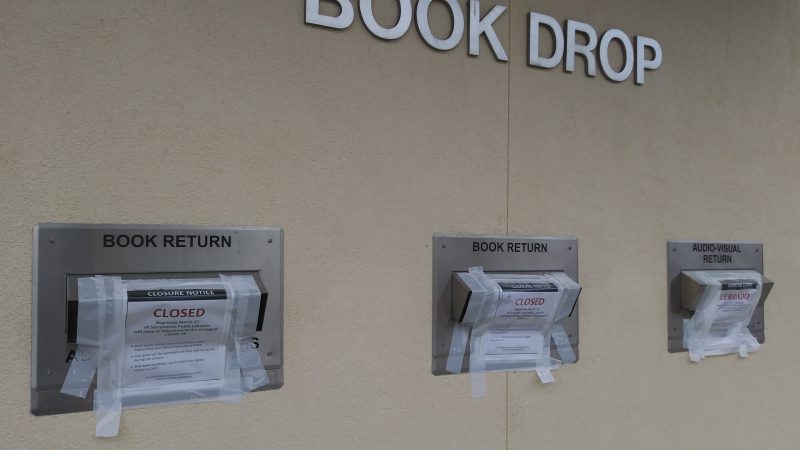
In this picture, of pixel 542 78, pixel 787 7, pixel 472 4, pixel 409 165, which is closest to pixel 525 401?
pixel 409 165

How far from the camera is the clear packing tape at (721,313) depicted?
1628 mm

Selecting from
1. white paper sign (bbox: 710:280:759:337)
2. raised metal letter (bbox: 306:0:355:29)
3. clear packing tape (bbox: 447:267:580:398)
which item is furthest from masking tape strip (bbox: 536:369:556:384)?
raised metal letter (bbox: 306:0:355:29)

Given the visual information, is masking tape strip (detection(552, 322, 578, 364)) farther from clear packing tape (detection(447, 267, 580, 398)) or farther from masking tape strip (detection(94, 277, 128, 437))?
masking tape strip (detection(94, 277, 128, 437))

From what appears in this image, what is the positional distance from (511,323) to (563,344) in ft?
0.58

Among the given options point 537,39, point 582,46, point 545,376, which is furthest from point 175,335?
point 582,46

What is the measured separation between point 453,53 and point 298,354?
2.37ft

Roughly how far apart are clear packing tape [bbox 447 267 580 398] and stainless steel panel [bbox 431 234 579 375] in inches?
0.8

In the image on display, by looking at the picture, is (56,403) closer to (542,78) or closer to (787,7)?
(542,78)

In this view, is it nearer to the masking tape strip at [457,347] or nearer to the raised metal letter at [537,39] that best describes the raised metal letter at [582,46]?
the raised metal letter at [537,39]

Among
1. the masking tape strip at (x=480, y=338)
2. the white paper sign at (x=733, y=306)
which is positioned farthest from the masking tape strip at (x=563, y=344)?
the white paper sign at (x=733, y=306)

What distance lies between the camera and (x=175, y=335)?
108cm

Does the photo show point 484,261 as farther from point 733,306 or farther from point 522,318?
point 733,306

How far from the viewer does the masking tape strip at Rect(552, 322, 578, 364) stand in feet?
4.75

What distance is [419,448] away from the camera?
1.31 metres
